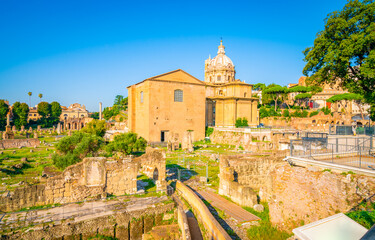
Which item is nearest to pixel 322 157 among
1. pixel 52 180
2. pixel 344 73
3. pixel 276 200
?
pixel 276 200

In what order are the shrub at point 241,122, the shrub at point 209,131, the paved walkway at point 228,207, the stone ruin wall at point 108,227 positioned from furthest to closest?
the shrub at point 241,122 → the shrub at point 209,131 → the paved walkway at point 228,207 → the stone ruin wall at point 108,227

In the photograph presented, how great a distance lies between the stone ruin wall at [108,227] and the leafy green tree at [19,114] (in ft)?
226

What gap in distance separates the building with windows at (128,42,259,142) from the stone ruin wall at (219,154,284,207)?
62.7ft

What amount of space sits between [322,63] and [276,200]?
9.17 metres

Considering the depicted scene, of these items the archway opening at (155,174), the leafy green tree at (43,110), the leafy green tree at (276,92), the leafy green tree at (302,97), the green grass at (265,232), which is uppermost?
A: the leafy green tree at (276,92)

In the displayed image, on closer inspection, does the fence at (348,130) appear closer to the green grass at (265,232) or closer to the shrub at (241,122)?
the green grass at (265,232)

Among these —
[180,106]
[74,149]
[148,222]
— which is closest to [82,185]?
[148,222]

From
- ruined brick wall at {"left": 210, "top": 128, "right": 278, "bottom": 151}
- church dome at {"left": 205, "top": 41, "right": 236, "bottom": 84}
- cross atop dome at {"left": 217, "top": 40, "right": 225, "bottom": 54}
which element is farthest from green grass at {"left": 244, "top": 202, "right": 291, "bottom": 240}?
cross atop dome at {"left": 217, "top": 40, "right": 225, "bottom": 54}

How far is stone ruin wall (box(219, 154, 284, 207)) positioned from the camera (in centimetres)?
997

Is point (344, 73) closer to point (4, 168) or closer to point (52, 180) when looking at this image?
point (52, 180)

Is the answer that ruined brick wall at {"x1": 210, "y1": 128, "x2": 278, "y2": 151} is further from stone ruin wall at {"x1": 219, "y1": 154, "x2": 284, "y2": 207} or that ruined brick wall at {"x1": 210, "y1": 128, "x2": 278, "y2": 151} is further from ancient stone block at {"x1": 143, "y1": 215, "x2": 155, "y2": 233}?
ancient stone block at {"x1": 143, "y1": 215, "x2": 155, "y2": 233}

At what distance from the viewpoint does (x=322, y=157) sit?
27.8 ft

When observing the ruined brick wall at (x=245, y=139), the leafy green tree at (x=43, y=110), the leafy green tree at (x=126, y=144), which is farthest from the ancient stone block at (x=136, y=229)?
the leafy green tree at (x=43, y=110)

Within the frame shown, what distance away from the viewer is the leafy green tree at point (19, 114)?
203 ft
